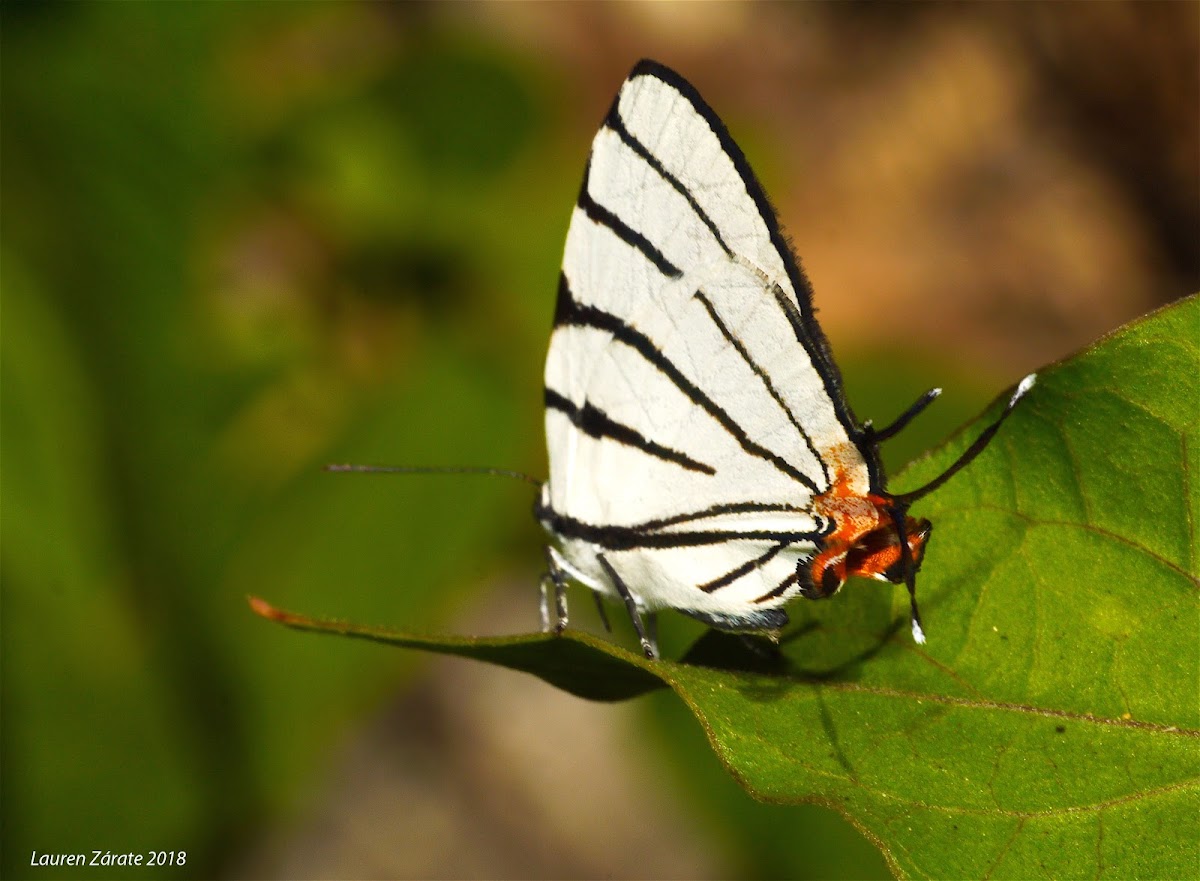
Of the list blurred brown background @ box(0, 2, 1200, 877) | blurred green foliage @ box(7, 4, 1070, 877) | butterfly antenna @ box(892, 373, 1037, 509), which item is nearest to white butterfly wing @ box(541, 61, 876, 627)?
butterfly antenna @ box(892, 373, 1037, 509)

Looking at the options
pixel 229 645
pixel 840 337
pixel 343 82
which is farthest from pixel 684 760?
pixel 343 82

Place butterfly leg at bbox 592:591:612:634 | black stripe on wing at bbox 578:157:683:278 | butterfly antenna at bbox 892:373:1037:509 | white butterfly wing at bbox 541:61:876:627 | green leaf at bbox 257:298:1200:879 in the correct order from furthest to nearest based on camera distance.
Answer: butterfly leg at bbox 592:591:612:634, black stripe on wing at bbox 578:157:683:278, white butterfly wing at bbox 541:61:876:627, butterfly antenna at bbox 892:373:1037:509, green leaf at bbox 257:298:1200:879

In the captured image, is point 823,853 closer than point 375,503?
Yes

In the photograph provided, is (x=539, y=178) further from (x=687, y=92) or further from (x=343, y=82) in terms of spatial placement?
(x=687, y=92)

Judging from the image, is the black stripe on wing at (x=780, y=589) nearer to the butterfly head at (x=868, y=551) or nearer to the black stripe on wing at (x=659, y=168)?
the butterfly head at (x=868, y=551)

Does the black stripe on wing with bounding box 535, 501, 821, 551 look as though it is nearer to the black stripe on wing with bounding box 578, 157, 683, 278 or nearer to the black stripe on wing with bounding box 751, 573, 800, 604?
the black stripe on wing with bounding box 751, 573, 800, 604

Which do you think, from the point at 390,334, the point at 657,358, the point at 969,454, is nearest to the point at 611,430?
the point at 657,358
